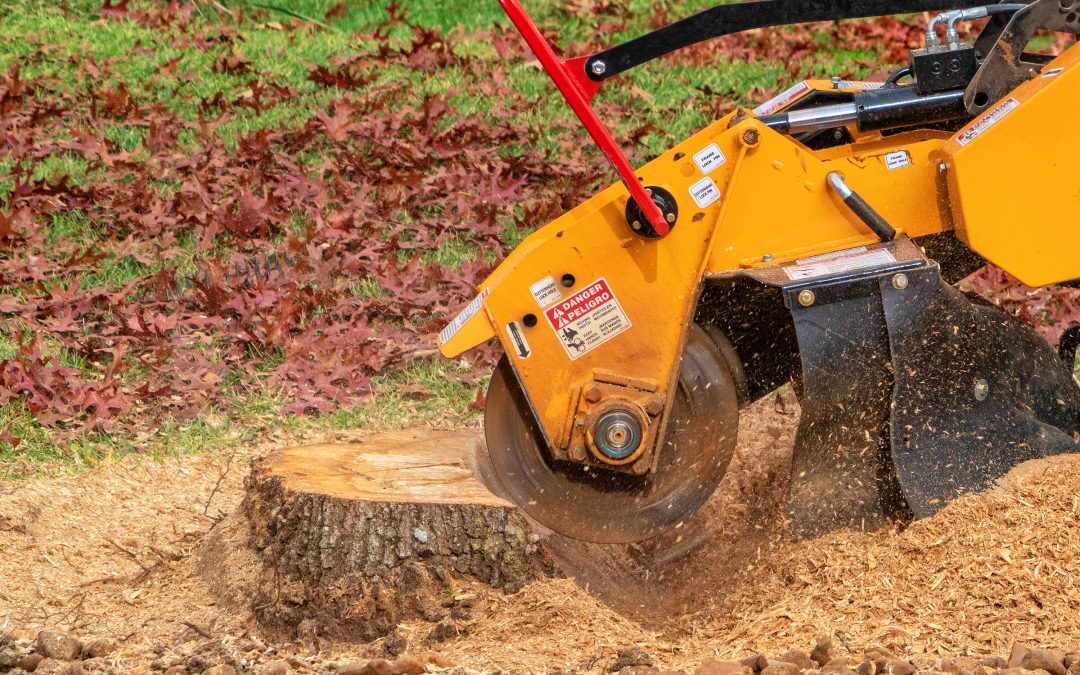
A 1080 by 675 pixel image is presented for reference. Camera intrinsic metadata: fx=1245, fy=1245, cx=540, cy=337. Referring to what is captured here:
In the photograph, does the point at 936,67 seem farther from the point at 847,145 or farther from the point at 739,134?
the point at 739,134

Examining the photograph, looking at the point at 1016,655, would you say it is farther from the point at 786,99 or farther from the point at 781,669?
the point at 786,99

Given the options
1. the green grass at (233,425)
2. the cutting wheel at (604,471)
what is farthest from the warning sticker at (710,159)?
the green grass at (233,425)

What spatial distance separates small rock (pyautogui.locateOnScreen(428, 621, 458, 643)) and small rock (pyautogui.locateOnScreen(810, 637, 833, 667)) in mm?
1001

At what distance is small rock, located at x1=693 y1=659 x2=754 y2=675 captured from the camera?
293 centimetres

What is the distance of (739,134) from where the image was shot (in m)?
3.44

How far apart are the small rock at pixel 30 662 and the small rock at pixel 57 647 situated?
5 centimetres

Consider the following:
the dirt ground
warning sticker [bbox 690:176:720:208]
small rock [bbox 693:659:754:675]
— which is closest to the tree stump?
the dirt ground

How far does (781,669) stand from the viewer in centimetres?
292

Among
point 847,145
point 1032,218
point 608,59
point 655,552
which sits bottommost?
point 655,552

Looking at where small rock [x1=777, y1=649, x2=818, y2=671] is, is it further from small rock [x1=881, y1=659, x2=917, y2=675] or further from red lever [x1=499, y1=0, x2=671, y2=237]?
red lever [x1=499, y1=0, x2=671, y2=237]

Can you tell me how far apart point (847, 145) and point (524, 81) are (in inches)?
202

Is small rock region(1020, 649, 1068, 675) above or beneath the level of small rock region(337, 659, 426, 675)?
beneath

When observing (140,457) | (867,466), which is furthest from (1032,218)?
(140,457)

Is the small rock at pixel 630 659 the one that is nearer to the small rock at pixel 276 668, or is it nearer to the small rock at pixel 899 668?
the small rock at pixel 899 668
